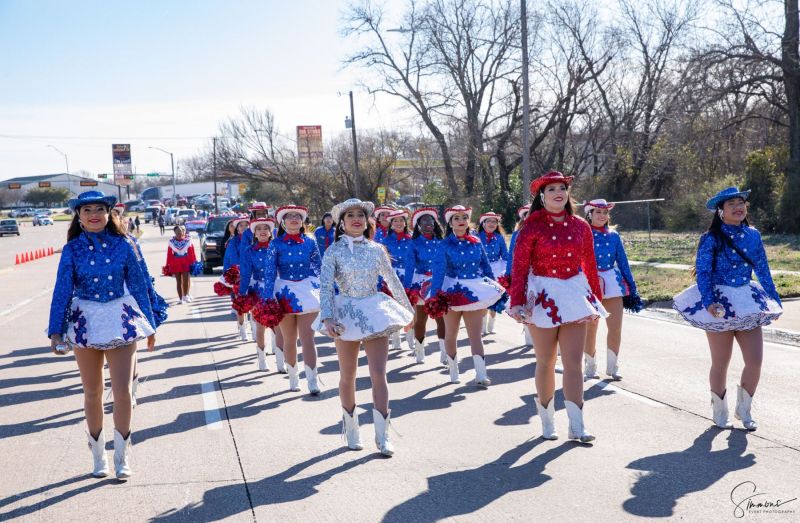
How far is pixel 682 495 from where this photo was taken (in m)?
5.29

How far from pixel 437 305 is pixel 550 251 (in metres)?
2.58

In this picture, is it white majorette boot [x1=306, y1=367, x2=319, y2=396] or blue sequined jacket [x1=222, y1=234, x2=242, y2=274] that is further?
blue sequined jacket [x1=222, y1=234, x2=242, y2=274]

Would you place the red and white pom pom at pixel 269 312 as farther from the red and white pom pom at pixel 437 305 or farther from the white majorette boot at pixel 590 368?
the white majorette boot at pixel 590 368

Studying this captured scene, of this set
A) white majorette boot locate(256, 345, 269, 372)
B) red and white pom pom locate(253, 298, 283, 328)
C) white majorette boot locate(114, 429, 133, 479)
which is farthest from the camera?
white majorette boot locate(256, 345, 269, 372)

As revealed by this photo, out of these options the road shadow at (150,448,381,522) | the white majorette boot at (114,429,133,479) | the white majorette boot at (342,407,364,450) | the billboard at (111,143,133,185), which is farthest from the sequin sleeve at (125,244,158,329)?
the billboard at (111,143,133,185)

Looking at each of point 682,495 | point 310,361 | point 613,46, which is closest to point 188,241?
point 310,361

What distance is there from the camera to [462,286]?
9023 millimetres

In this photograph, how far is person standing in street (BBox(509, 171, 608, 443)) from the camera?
636 centimetres

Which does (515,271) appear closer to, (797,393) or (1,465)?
(797,393)

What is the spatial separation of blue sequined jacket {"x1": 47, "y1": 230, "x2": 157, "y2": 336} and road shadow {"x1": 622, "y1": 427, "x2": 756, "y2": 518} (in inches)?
138

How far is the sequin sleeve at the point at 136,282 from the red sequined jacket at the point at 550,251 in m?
2.63

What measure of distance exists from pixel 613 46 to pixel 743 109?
359 inches

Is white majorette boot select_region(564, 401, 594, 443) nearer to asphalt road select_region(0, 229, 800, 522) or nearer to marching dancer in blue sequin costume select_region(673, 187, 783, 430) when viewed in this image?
asphalt road select_region(0, 229, 800, 522)

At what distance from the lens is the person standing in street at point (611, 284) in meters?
8.96
